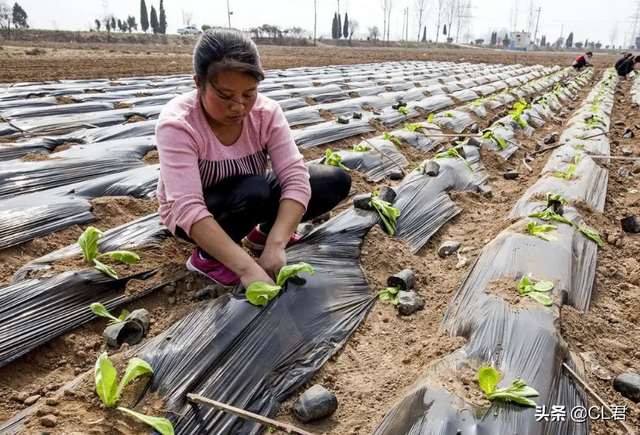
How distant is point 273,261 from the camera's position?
2.05 metres

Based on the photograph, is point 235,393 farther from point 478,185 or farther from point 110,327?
point 478,185

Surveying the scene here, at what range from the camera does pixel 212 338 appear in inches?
70.0

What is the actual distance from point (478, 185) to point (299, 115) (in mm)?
3140

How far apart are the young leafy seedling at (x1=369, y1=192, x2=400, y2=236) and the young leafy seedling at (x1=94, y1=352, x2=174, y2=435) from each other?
1.82 meters

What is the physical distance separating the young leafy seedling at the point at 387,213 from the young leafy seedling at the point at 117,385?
5.96 ft

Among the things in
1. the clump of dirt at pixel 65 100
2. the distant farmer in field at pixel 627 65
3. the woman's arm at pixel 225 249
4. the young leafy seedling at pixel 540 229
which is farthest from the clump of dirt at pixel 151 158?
the distant farmer in field at pixel 627 65

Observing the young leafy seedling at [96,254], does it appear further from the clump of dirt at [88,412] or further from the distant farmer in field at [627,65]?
the distant farmer in field at [627,65]

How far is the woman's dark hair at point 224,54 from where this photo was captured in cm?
177

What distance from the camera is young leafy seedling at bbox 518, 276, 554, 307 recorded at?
1.98 meters

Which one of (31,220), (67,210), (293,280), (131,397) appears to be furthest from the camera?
(67,210)

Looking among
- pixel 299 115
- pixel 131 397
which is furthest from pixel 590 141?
pixel 131 397

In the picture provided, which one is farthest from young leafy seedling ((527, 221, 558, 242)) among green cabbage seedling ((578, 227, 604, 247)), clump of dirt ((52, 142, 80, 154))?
clump of dirt ((52, 142, 80, 154))

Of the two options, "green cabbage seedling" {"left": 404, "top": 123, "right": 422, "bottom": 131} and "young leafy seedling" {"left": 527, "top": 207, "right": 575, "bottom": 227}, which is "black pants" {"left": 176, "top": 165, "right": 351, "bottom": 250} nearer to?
"young leafy seedling" {"left": 527, "top": 207, "right": 575, "bottom": 227}

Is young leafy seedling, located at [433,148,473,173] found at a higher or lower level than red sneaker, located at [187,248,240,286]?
higher
